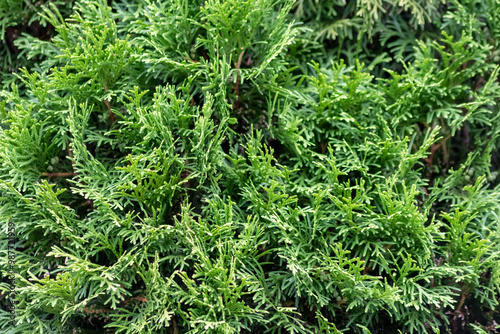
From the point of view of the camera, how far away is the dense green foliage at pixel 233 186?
7.00 feet

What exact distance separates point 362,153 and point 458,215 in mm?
654

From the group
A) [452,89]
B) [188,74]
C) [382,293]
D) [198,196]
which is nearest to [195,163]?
[198,196]

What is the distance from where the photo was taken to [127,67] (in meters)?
2.42

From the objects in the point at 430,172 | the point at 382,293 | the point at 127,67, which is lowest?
the point at 382,293

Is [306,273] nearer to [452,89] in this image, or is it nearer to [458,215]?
[458,215]

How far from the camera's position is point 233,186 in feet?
7.93

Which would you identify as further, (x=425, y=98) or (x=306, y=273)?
(x=425, y=98)

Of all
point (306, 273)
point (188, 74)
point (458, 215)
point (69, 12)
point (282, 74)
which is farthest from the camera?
point (69, 12)

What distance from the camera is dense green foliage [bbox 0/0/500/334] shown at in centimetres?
213

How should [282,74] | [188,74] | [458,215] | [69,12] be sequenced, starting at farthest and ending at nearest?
1. [69,12]
2. [282,74]
3. [188,74]
4. [458,215]

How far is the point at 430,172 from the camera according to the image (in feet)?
8.98

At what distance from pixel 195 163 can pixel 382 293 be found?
48.6 inches

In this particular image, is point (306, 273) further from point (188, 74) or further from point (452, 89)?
point (452, 89)

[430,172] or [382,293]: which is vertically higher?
[430,172]
